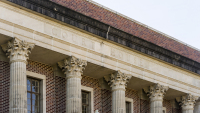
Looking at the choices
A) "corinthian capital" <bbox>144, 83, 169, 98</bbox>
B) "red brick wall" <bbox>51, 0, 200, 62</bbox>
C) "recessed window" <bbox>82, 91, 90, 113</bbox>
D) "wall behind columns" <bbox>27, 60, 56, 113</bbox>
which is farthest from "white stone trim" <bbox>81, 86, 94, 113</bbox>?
"corinthian capital" <bbox>144, 83, 169, 98</bbox>

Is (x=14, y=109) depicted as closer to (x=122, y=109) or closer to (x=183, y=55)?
(x=122, y=109)

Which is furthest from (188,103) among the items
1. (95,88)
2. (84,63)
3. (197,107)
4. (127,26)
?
(84,63)

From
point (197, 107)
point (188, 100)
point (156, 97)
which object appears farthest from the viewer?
point (197, 107)

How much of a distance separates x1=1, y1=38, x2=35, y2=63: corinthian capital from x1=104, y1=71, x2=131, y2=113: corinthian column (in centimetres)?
764

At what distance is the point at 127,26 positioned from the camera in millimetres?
36594

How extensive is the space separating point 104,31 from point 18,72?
308 inches

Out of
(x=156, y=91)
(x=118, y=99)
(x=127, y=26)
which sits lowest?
(x=118, y=99)

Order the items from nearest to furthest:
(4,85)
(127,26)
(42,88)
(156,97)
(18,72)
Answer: (18,72) → (4,85) → (42,88) → (127,26) → (156,97)

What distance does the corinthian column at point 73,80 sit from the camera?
1202 inches

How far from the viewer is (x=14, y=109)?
26.9m

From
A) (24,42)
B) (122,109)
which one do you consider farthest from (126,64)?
(24,42)

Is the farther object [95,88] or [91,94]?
[95,88]

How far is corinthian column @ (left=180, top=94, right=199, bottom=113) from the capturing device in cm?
3962

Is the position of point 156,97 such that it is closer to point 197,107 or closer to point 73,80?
point 197,107
